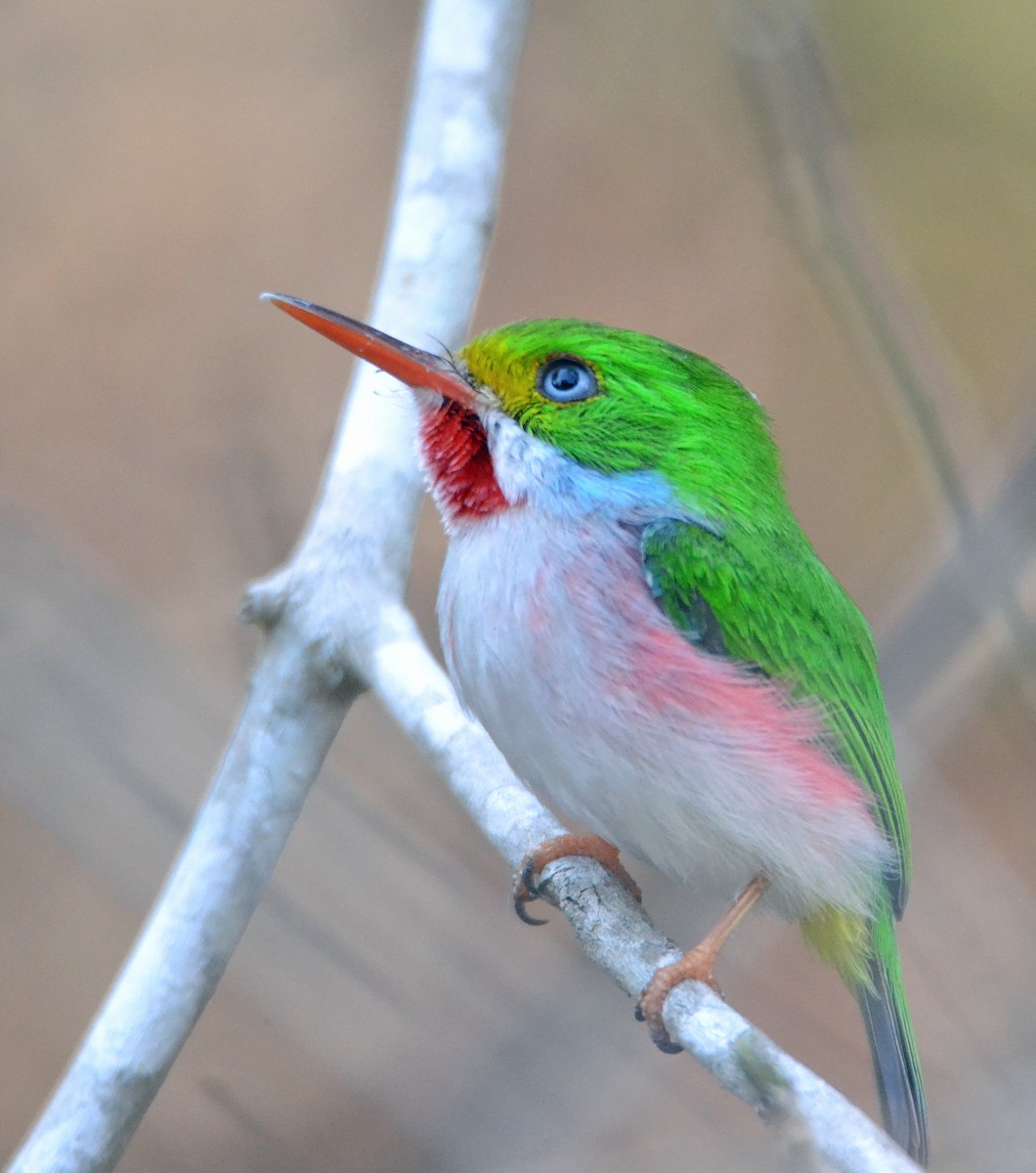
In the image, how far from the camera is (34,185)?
574 cm

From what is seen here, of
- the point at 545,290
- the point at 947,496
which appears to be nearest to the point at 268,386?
the point at 545,290

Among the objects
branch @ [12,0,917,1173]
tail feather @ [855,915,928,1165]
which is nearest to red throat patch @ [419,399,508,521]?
branch @ [12,0,917,1173]

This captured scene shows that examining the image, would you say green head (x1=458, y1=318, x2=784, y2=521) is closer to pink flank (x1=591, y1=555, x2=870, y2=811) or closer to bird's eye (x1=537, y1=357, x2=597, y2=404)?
bird's eye (x1=537, y1=357, x2=597, y2=404)

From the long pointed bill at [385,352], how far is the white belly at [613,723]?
256 mm

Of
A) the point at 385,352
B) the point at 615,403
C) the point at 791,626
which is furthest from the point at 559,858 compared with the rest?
the point at 385,352

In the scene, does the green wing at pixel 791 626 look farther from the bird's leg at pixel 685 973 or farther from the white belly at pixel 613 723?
the bird's leg at pixel 685 973

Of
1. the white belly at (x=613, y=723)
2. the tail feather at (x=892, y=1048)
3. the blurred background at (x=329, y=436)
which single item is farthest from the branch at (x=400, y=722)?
the tail feather at (x=892, y=1048)

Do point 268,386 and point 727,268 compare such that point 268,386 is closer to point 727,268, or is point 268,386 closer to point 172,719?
point 727,268

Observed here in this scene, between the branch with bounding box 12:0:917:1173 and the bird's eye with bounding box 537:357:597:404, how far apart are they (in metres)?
0.28

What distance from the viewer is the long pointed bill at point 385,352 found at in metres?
2.49

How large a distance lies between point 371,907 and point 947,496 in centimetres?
129

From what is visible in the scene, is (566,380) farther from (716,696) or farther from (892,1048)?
(892,1048)

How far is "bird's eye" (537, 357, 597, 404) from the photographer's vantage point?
8.41ft

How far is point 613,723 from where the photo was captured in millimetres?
2318
